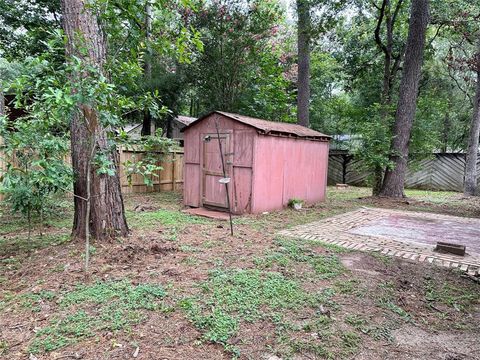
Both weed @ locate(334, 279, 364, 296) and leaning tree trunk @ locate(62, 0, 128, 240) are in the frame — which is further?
leaning tree trunk @ locate(62, 0, 128, 240)

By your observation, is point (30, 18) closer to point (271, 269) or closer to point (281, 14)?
point (281, 14)

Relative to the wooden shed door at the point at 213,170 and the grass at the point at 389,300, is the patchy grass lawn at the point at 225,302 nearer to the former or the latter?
the grass at the point at 389,300

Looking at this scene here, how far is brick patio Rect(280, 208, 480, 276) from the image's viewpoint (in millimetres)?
3898

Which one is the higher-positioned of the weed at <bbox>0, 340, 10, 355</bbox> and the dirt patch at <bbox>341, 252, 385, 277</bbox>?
the dirt patch at <bbox>341, 252, 385, 277</bbox>

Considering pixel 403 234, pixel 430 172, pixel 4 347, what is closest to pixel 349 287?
pixel 403 234

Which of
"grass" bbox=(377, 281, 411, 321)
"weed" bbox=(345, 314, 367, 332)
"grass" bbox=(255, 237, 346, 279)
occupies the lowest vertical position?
"weed" bbox=(345, 314, 367, 332)

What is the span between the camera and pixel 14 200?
4125 millimetres

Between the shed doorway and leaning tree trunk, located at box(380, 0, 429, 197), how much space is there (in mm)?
4928

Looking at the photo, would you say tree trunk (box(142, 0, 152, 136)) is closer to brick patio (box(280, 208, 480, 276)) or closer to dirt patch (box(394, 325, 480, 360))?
dirt patch (box(394, 325, 480, 360))

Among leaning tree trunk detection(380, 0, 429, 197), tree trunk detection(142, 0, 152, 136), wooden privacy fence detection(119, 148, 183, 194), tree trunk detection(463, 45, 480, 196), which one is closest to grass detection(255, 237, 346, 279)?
tree trunk detection(142, 0, 152, 136)

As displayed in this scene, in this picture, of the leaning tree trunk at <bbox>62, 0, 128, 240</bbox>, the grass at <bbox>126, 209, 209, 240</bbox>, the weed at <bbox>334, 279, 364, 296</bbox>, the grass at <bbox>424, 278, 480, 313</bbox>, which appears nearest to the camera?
the grass at <bbox>424, 278, 480, 313</bbox>

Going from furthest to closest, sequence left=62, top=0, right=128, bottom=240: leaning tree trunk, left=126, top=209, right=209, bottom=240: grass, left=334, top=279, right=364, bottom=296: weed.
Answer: left=126, top=209, right=209, bottom=240: grass, left=62, top=0, right=128, bottom=240: leaning tree trunk, left=334, top=279, right=364, bottom=296: weed

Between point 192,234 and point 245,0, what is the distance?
296 inches

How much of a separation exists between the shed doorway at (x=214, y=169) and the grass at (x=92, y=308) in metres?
3.95
